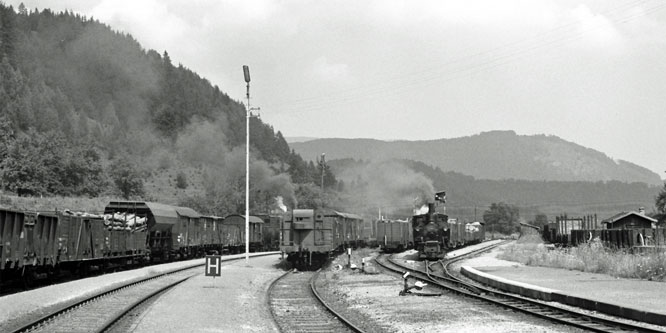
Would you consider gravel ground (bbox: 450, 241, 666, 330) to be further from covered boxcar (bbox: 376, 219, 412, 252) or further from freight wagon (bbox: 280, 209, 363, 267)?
covered boxcar (bbox: 376, 219, 412, 252)

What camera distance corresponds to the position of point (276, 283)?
2917cm

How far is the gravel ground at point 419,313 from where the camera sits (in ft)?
50.3

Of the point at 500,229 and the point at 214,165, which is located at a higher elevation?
the point at 214,165

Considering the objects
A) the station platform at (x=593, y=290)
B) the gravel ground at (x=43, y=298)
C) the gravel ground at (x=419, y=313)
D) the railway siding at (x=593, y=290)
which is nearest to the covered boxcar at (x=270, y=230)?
the railway siding at (x=593, y=290)

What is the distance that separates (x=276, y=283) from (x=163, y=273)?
5.95 m

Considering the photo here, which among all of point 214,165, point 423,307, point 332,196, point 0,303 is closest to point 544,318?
point 423,307

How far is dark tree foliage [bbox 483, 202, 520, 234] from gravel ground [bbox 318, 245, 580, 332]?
14903 centimetres

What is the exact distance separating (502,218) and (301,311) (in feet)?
531

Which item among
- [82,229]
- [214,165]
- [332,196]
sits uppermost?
[214,165]

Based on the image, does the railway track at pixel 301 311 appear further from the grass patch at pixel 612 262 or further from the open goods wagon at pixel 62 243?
the grass patch at pixel 612 262

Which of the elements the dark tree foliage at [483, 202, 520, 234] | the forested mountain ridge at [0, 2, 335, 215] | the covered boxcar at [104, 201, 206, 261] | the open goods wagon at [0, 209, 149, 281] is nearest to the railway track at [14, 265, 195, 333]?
the open goods wagon at [0, 209, 149, 281]

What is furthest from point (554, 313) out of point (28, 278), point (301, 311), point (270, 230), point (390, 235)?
point (270, 230)

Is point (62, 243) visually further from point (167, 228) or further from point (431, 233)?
point (431, 233)

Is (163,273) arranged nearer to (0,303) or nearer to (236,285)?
(236,285)
